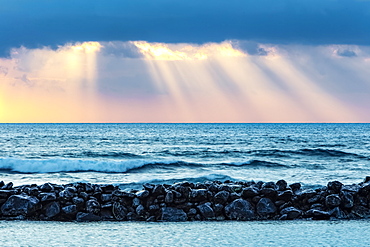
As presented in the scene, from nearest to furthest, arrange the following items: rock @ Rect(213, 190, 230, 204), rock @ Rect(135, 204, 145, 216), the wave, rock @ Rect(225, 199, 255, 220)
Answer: rock @ Rect(225, 199, 255, 220) → rock @ Rect(135, 204, 145, 216) → rock @ Rect(213, 190, 230, 204) → the wave

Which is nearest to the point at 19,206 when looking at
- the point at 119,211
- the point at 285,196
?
the point at 119,211

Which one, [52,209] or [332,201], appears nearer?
[52,209]

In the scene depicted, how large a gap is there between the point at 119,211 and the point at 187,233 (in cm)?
232

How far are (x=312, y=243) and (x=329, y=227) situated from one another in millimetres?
1606

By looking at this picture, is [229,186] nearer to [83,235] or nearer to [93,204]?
[93,204]

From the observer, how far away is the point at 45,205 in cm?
1169

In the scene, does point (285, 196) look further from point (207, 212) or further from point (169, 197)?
point (169, 197)

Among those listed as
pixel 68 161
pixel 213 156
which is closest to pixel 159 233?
pixel 68 161

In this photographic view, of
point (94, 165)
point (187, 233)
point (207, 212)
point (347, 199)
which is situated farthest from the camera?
point (94, 165)

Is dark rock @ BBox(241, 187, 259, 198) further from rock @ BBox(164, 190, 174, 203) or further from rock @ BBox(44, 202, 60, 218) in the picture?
rock @ BBox(44, 202, 60, 218)

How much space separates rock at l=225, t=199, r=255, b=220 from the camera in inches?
450

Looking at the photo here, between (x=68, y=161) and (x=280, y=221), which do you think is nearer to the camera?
(x=280, y=221)

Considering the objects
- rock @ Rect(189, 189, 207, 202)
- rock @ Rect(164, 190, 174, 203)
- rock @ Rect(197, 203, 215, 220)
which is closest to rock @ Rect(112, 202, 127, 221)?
rock @ Rect(164, 190, 174, 203)

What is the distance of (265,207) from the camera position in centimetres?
1161
